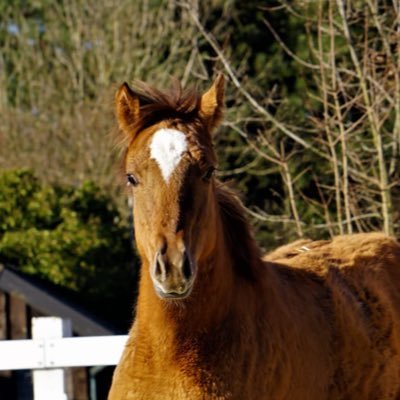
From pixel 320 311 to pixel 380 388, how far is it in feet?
2.08

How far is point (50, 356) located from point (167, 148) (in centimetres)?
218

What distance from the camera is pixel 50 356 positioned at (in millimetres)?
5723

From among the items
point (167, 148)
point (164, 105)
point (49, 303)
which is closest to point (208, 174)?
point (167, 148)

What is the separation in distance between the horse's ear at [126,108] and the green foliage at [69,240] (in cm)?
924

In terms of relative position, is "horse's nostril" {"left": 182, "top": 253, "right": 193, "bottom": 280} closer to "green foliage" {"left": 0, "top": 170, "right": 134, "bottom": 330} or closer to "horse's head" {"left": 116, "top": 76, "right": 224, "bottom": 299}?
"horse's head" {"left": 116, "top": 76, "right": 224, "bottom": 299}

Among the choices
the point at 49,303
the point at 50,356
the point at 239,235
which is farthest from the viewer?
the point at 49,303

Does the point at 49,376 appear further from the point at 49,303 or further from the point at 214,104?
the point at 49,303

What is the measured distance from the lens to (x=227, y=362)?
4.09 metres

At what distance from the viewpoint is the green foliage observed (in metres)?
13.6

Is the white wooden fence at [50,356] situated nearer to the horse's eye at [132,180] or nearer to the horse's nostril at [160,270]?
the horse's eye at [132,180]

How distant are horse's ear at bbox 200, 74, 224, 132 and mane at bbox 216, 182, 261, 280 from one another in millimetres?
377

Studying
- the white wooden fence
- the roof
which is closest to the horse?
the white wooden fence

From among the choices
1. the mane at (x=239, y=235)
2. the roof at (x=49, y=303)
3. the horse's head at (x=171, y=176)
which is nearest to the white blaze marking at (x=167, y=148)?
the horse's head at (x=171, y=176)

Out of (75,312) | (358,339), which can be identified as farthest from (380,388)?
(75,312)
